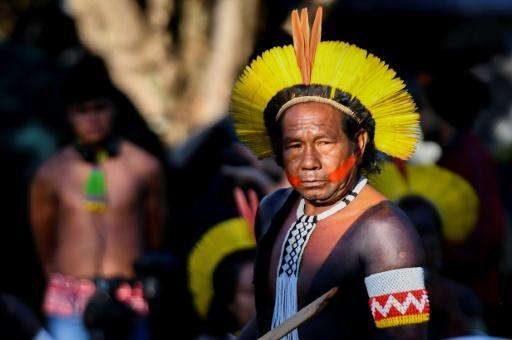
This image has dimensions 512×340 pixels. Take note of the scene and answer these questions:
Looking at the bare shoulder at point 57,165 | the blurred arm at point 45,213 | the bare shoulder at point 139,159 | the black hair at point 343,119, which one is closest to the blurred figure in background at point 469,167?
the bare shoulder at point 139,159

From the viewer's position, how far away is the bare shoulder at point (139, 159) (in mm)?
9148

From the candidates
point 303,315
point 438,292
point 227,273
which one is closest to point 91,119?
point 227,273

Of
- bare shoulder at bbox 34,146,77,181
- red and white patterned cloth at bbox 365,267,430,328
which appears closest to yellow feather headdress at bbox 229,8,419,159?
red and white patterned cloth at bbox 365,267,430,328

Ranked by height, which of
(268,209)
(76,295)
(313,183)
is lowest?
(76,295)

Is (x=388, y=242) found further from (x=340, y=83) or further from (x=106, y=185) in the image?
(x=106, y=185)

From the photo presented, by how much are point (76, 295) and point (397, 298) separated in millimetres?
4410

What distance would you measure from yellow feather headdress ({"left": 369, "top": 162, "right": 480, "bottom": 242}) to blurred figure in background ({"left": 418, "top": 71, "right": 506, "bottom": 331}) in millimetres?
291

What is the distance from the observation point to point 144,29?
12.6 metres

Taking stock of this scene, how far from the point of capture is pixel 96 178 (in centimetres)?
896

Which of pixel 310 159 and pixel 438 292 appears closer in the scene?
pixel 310 159

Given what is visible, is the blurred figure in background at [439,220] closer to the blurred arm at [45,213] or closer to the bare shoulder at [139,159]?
the bare shoulder at [139,159]

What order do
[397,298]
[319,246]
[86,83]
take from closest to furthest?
[397,298] → [319,246] → [86,83]

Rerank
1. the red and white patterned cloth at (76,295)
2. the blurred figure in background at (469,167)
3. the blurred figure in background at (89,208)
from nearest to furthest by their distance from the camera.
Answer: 1. the blurred figure in background at (469,167)
2. the red and white patterned cloth at (76,295)
3. the blurred figure in background at (89,208)

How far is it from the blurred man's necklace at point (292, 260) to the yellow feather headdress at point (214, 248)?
6.59ft
